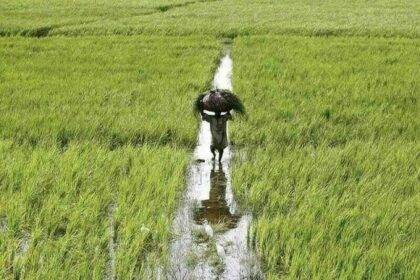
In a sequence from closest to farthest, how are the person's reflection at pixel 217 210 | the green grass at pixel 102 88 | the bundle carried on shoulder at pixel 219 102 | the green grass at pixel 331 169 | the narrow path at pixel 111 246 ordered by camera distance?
the narrow path at pixel 111 246
the green grass at pixel 331 169
the person's reflection at pixel 217 210
the bundle carried on shoulder at pixel 219 102
the green grass at pixel 102 88

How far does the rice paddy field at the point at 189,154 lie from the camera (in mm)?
3178

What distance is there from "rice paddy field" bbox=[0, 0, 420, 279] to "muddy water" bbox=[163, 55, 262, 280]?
10cm

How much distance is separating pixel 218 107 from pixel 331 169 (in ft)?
3.71

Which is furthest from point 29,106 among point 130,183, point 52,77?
point 130,183

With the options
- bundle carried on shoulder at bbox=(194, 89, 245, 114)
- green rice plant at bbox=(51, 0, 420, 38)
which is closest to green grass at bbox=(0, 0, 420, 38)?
green rice plant at bbox=(51, 0, 420, 38)

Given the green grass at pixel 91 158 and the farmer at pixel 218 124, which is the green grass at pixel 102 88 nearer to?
the green grass at pixel 91 158

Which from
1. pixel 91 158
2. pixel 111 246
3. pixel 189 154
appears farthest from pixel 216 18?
pixel 111 246

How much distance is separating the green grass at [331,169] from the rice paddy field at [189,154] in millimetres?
15

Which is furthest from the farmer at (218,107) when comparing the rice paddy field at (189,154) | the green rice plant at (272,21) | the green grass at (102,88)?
the green rice plant at (272,21)

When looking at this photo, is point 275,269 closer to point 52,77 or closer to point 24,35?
point 52,77

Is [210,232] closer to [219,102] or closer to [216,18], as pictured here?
[219,102]

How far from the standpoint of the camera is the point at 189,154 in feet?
17.1

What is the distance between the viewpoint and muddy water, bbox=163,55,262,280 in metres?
3.09

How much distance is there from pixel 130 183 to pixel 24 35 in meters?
11.2
